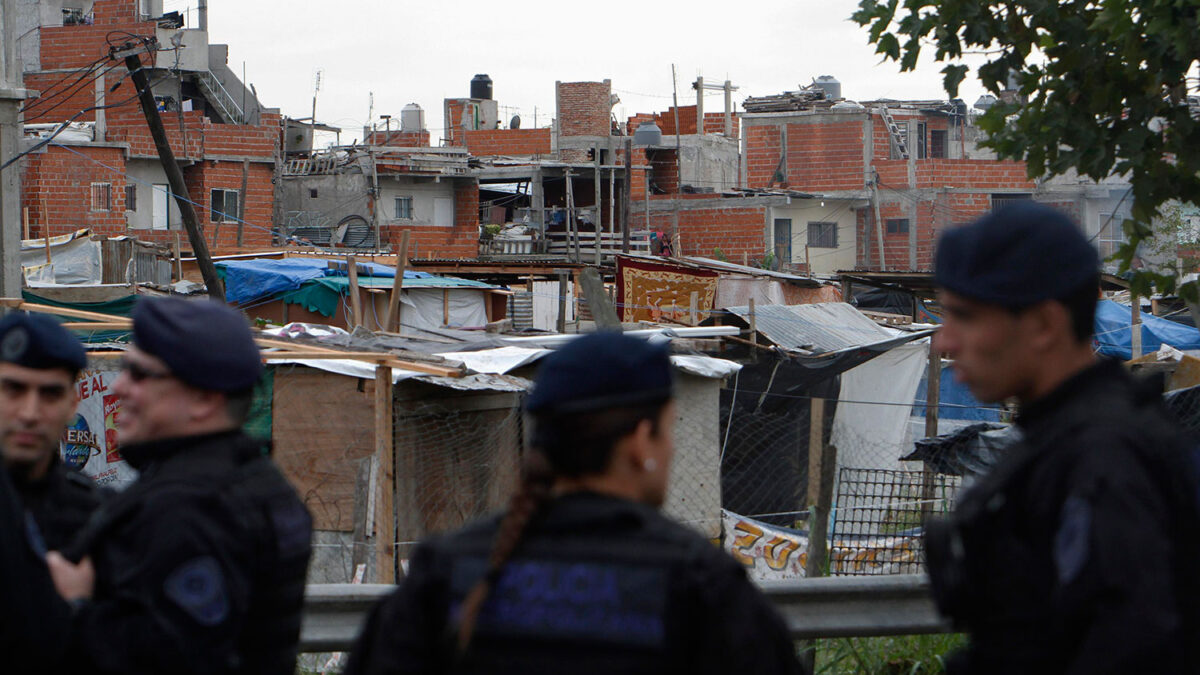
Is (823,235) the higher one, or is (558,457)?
(823,235)

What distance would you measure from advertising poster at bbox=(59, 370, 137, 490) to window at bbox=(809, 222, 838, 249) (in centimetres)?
3005

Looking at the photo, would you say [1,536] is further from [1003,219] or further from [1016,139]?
[1016,139]

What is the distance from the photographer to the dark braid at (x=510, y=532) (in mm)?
1800

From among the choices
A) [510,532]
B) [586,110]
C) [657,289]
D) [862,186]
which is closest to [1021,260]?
[510,532]

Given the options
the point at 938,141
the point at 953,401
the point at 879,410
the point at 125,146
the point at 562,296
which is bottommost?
the point at 953,401

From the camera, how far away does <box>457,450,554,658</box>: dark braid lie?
5.90 feet

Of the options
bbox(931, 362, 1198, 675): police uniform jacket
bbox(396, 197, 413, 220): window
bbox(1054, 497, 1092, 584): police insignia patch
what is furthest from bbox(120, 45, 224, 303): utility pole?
bbox(396, 197, 413, 220): window

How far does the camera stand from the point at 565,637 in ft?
5.81

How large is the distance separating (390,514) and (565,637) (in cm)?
541

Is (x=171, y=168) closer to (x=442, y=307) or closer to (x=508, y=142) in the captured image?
(x=442, y=307)

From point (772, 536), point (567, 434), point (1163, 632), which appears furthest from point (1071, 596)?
point (772, 536)

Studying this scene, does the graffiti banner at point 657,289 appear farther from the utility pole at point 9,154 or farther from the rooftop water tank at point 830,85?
the rooftop water tank at point 830,85

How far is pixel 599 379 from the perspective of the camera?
1.86 meters

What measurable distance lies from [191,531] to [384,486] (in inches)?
203
